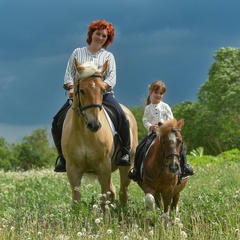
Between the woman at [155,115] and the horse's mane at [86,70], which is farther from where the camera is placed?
the woman at [155,115]

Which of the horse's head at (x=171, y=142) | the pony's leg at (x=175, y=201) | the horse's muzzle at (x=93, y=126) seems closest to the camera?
the horse's muzzle at (x=93, y=126)

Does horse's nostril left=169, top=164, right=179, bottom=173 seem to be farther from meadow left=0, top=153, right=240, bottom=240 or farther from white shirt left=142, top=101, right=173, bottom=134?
white shirt left=142, top=101, right=173, bottom=134

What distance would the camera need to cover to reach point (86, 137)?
10.3m

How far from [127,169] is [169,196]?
2218 mm

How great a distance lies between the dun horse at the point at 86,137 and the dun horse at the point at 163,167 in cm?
70

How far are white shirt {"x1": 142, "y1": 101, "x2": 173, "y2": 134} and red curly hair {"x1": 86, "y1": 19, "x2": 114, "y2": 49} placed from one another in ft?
5.45

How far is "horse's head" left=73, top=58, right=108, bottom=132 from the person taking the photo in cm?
966

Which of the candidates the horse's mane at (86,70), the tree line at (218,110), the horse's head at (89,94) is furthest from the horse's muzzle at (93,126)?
the tree line at (218,110)

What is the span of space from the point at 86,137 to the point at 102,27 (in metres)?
2.38

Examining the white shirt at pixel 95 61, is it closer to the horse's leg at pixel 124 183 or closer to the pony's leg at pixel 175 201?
the horse's leg at pixel 124 183

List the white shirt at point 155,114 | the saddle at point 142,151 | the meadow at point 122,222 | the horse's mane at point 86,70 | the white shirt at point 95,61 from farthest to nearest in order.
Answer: the white shirt at point 95,61 < the white shirt at point 155,114 < the saddle at point 142,151 < the horse's mane at point 86,70 < the meadow at point 122,222

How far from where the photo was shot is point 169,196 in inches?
410

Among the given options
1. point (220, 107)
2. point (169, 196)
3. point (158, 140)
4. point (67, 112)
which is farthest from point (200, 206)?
point (220, 107)

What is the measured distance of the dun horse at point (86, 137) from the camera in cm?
977
